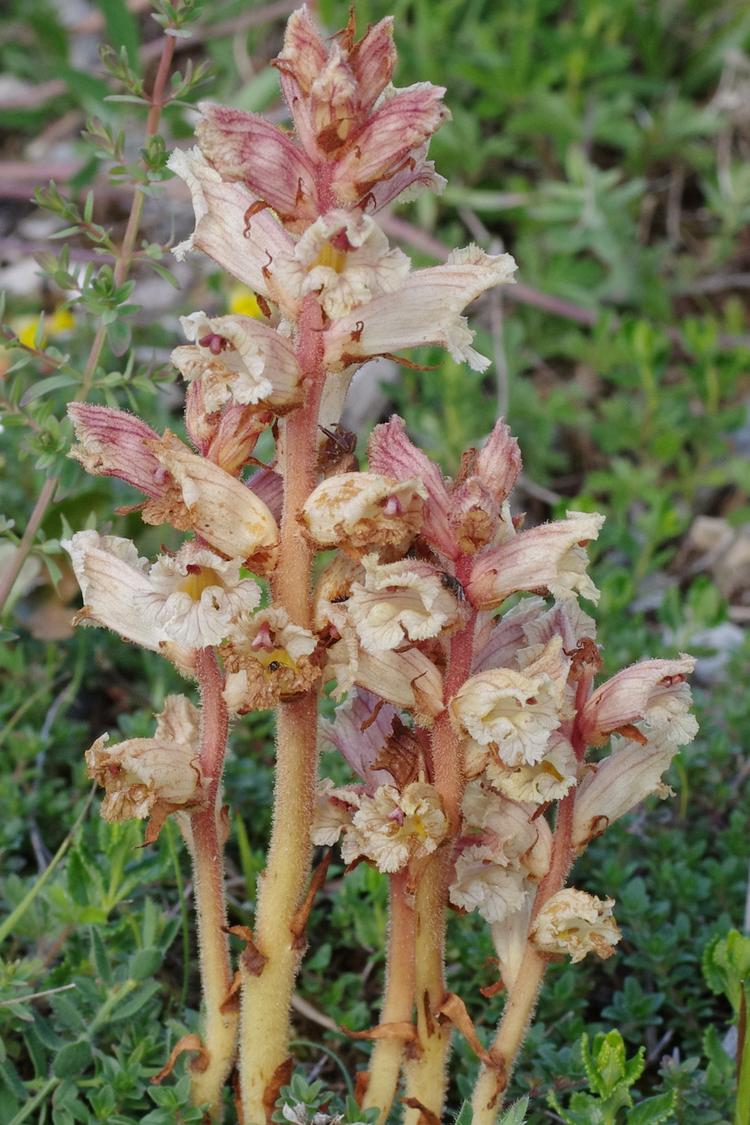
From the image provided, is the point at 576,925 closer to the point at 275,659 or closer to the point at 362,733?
the point at 362,733

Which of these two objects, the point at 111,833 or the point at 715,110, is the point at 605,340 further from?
the point at 111,833

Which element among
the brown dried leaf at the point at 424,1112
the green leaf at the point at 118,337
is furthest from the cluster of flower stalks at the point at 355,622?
the green leaf at the point at 118,337

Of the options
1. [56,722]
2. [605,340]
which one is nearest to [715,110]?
[605,340]

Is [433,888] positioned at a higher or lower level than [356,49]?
lower

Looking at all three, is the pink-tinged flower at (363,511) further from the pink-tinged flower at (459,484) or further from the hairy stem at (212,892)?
the hairy stem at (212,892)

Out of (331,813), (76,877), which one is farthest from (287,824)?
(76,877)

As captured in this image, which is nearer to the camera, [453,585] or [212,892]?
[453,585]
